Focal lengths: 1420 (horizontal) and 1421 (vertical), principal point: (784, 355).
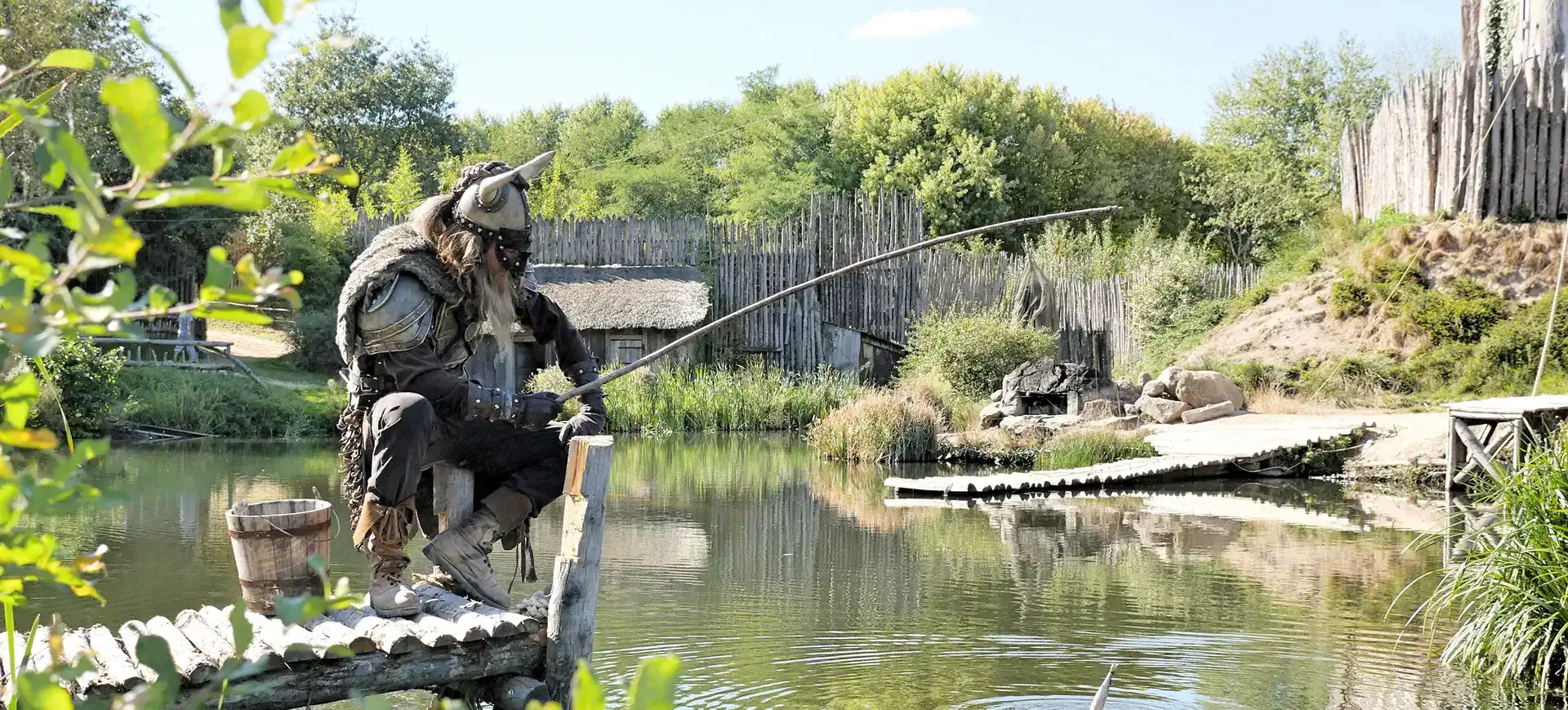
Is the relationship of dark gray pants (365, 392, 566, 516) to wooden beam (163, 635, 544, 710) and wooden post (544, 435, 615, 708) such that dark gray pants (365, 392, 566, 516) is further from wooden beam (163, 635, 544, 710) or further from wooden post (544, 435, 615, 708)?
wooden beam (163, 635, 544, 710)

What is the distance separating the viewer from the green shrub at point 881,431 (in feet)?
51.6

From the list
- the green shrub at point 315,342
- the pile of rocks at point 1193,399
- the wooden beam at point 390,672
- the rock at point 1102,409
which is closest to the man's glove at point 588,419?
the wooden beam at point 390,672

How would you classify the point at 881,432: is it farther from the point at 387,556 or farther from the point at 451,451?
the point at 387,556

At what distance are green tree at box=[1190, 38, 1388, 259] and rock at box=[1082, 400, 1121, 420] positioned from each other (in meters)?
17.7

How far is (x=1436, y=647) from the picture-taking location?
638cm

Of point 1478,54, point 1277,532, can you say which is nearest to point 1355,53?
point 1478,54

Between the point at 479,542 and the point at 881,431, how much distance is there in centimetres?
1093

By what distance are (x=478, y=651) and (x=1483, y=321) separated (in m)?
15.1

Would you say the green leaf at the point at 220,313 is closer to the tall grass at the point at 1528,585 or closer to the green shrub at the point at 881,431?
the tall grass at the point at 1528,585

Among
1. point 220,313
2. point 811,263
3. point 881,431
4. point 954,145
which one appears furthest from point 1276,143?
point 220,313

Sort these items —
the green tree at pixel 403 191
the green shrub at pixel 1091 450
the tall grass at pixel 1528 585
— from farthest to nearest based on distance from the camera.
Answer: the green tree at pixel 403 191, the green shrub at pixel 1091 450, the tall grass at pixel 1528 585

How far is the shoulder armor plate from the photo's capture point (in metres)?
4.68

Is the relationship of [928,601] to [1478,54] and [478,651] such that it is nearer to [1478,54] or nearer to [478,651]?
[478,651]

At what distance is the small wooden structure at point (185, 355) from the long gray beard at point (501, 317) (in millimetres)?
14823
